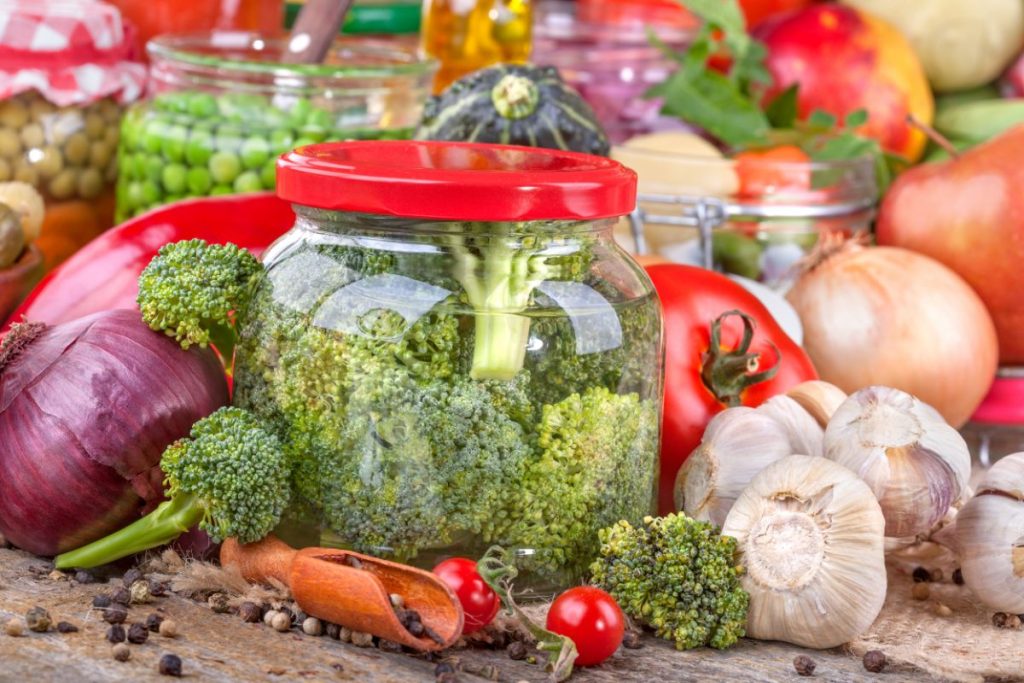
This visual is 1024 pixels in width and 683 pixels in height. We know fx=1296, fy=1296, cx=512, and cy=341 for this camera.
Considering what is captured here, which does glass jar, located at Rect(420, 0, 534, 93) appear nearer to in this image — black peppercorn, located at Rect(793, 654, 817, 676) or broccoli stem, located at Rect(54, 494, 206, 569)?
broccoli stem, located at Rect(54, 494, 206, 569)

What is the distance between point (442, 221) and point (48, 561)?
1.80 ft

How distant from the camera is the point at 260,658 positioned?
3.71 feet

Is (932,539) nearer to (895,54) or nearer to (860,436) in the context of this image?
(860,436)

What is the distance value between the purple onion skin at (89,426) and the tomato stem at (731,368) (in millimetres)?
567

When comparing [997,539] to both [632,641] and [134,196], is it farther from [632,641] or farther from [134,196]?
[134,196]

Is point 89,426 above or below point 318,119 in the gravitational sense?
below

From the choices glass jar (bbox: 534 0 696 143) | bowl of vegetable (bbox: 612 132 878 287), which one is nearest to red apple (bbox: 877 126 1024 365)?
bowl of vegetable (bbox: 612 132 878 287)

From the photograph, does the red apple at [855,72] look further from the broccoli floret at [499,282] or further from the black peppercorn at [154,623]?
the black peppercorn at [154,623]

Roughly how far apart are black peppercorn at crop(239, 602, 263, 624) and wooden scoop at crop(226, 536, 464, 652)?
0.04 m

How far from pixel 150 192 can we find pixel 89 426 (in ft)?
2.45

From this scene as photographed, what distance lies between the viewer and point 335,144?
1.36m

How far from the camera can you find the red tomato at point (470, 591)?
1.16 m

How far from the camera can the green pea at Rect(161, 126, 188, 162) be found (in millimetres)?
1900

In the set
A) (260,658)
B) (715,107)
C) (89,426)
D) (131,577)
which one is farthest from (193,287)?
(715,107)
